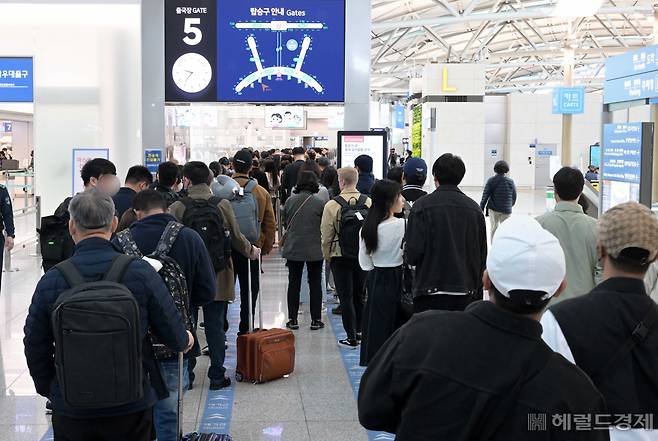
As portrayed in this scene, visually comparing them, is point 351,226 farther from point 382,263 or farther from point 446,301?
point 446,301

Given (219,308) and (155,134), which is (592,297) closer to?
(219,308)

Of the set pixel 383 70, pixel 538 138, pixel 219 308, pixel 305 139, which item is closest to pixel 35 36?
pixel 219 308

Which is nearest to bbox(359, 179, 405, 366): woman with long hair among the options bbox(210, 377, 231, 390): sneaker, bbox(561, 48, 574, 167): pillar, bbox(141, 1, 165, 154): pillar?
bbox(210, 377, 231, 390): sneaker

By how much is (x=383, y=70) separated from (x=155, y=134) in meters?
38.8

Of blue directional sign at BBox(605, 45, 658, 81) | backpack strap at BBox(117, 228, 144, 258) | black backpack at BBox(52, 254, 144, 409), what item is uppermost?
blue directional sign at BBox(605, 45, 658, 81)

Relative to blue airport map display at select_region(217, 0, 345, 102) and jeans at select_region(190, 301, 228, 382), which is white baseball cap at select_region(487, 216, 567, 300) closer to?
jeans at select_region(190, 301, 228, 382)

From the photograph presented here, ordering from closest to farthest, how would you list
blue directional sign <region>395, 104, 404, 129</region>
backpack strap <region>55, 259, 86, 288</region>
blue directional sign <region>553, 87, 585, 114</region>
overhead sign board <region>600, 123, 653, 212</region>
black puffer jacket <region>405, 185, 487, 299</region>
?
backpack strap <region>55, 259, 86, 288</region>
black puffer jacket <region>405, 185, 487, 299</region>
overhead sign board <region>600, 123, 653, 212</region>
blue directional sign <region>553, 87, 585, 114</region>
blue directional sign <region>395, 104, 404, 129</region>

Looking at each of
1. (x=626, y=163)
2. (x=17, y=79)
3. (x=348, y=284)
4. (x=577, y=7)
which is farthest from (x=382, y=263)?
(x=17, y=79)

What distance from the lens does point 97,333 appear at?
108 inches

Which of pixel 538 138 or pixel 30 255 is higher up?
pixel 538 138

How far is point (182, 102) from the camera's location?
9.65 meters

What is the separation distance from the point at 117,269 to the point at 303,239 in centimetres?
445

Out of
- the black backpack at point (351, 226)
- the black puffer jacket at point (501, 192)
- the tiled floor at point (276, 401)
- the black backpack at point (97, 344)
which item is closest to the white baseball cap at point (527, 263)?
the black backpack at point (97, 344)

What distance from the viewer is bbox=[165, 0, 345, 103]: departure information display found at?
9398 mm
